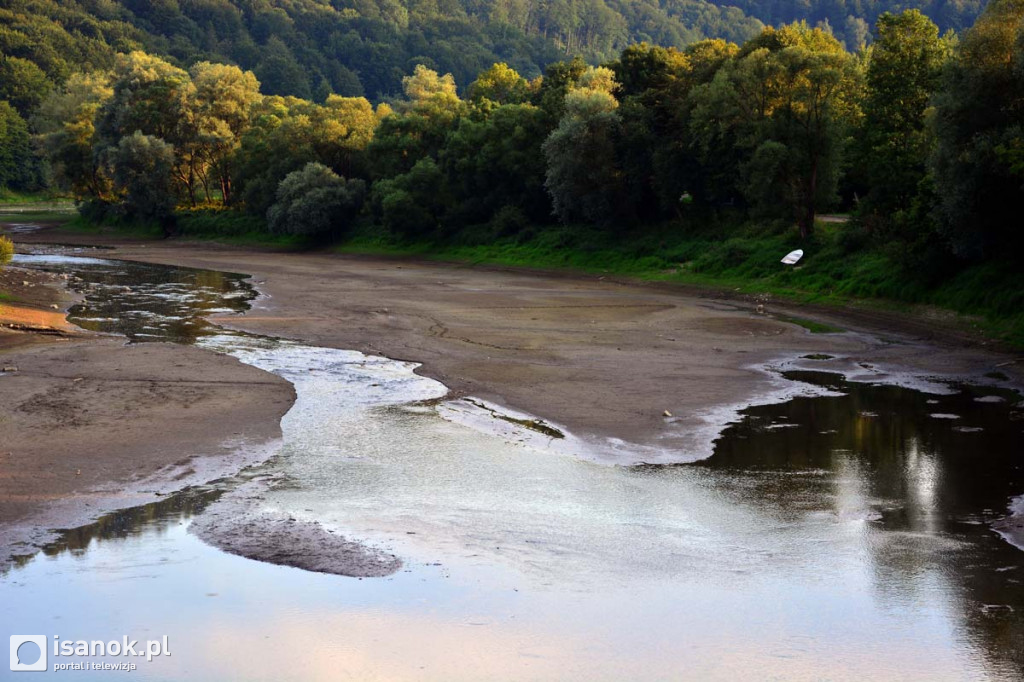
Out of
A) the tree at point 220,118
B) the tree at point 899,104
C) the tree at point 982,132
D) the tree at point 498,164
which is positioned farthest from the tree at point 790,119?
A: the tree at point 220,118

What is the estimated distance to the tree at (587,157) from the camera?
6175 centimetres

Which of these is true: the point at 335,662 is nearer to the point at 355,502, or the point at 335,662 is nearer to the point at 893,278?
the point at 355,502

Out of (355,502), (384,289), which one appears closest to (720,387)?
(355,502)

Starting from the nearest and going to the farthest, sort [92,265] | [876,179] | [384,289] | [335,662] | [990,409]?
[335,662] → [990,409] → [876,179] → [384,289] → [92,265]

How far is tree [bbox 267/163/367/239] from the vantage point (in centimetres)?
7781

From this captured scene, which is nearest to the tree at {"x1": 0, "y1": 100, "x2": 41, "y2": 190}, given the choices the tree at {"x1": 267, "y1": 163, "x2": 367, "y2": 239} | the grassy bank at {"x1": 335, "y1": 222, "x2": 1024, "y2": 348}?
the tree at {"x1": 267, "y1": 163, "x2": 367, "y2": 239}

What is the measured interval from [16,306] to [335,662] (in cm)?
3238

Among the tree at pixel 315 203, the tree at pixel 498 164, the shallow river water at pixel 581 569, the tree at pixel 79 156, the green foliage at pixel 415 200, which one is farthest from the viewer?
the tree at pixel 79 156

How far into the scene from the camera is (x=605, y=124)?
61.8 metres

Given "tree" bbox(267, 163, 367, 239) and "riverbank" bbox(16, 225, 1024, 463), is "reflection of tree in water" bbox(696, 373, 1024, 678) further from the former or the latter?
"tree" bbox(267, 163, 367, 239)

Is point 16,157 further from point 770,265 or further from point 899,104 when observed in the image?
point 899,104

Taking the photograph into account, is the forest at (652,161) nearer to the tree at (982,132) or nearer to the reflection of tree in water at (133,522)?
the tree at (982,132)

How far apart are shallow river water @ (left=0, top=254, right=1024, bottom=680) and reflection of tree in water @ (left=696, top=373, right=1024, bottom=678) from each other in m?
0.06

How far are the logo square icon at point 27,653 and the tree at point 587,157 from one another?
176 ft
